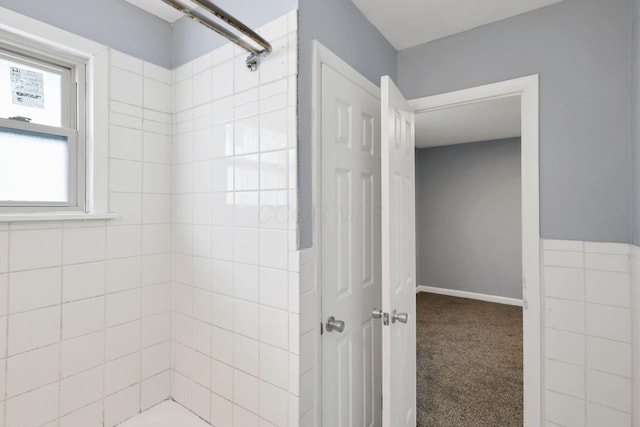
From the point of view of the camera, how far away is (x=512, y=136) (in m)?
4.42

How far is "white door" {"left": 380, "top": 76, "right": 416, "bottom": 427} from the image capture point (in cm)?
131

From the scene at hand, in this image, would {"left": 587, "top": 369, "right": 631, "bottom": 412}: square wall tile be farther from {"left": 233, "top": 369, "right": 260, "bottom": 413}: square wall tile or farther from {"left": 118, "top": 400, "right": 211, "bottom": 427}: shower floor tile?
{"left": 118, "top": 400, "right": 211, "bottom": 427}: shower floor tile

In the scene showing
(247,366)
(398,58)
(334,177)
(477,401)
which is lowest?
(477,401)

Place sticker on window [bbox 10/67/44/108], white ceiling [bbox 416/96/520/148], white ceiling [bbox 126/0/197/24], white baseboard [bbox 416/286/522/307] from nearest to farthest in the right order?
sticker on window [bbox 10/67/44/108] → white ceiling [bbox 126/0/197/24] → white ceiling [bbox 416/96/520/148] → white baseboard [bbox 416/286/522/307]

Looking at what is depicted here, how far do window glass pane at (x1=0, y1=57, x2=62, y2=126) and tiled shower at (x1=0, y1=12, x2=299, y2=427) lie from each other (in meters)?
0.21

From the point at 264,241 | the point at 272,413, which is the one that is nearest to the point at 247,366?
the point at 272,413

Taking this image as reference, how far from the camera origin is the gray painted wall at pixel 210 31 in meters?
1.24

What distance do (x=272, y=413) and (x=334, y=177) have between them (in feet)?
3.25

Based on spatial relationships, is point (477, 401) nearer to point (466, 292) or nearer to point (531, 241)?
point (531, 241)

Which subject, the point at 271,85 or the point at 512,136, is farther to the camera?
the point at 512,136

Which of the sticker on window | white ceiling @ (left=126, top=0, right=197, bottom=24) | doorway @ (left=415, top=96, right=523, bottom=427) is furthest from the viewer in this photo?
doorway @ (left=415, top=96, right=523, bottom=427)

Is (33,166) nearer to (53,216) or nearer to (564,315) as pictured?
(53,216)

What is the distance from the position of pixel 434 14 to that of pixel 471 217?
3814mm

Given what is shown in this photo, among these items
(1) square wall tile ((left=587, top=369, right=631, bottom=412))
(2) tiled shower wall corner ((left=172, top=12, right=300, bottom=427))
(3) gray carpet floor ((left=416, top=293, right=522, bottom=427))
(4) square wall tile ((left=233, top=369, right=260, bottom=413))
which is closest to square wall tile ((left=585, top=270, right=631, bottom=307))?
(1) square wall tile ((left=587, top=369, right=631, bottom=412))
